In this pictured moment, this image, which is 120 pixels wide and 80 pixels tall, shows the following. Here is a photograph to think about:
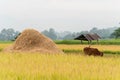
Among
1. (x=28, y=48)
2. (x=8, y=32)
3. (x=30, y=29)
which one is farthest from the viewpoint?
(x=8, y=32)

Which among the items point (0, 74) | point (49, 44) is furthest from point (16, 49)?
point (0, 74)

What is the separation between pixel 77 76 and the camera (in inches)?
214

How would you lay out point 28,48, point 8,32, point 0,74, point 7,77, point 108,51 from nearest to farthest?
point 7,77 < point 0,74 < point 28,48 < point 108,51 < point 8,32

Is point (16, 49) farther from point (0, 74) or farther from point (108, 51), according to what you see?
point (0, 74)

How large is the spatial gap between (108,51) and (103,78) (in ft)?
44.5

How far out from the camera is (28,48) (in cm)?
1509

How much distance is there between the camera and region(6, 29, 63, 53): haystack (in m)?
15.0

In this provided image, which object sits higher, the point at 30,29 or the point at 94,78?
the point at 30,29

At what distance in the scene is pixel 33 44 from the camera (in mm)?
15320

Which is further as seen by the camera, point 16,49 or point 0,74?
point 16,49

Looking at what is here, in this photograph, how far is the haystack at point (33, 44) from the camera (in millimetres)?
14987

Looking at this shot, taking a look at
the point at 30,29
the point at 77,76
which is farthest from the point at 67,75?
the point at 30,29

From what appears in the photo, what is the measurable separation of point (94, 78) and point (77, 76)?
0.28m

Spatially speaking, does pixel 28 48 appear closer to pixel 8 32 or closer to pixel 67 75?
pixel 67 75
